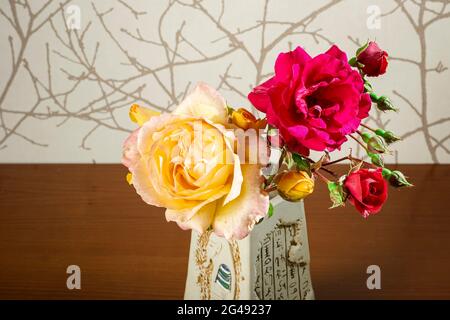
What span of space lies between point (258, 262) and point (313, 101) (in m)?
0.24

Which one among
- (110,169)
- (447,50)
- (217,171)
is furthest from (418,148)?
(217,171)

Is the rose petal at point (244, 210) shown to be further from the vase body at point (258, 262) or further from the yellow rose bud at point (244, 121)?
the vase body at point (258, 262)

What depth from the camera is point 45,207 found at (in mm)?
1046

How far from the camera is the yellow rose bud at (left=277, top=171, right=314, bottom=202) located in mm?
449

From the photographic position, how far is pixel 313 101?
435 mm

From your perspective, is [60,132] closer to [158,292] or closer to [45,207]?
[45,207]

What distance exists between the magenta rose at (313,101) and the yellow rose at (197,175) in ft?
0.15

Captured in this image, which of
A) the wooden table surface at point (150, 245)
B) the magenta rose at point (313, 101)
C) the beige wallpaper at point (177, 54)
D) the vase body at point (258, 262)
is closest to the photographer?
the magenta rose at point (313, 101)

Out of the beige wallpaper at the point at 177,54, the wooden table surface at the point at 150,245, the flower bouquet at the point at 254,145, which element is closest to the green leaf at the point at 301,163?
the flower bouquet at the point at 254,145

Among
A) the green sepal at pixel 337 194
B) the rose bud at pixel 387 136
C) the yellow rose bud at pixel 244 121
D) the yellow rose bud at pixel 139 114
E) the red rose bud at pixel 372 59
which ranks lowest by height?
the green sepal at pixel 337 194

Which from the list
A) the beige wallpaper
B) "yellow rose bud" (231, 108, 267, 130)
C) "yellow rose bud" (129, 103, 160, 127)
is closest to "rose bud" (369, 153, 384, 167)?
"yellow rose bud" (231, 108, 267, 130)

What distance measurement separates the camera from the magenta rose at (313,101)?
15.9 inches

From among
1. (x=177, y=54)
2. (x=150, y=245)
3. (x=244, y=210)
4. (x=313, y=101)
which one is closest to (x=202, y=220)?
(x=244, y=210)

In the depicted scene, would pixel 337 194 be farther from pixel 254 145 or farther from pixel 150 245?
pixel 150 245
